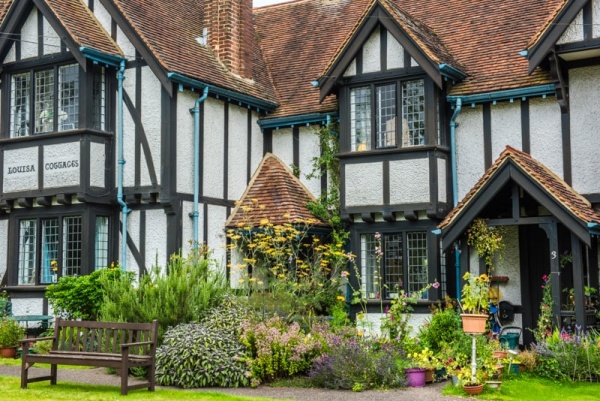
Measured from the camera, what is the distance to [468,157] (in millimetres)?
19234

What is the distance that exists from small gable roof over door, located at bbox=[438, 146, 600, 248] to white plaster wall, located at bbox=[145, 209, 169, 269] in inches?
254

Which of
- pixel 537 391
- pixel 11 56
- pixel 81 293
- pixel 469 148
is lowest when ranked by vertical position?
pixel 537 391

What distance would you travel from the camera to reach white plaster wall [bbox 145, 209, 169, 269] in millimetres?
19688

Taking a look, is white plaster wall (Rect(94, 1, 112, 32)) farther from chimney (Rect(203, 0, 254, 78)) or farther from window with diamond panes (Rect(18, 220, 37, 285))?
window with diamond panes (Rect(18, 220, 37, 285))

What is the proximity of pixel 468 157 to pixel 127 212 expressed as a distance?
26.3 ft

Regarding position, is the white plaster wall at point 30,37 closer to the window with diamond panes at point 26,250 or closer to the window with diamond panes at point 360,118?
the window with diamond panes at point 26,250

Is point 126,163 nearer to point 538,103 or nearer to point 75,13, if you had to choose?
point 75,13

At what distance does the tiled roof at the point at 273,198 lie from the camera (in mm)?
20109

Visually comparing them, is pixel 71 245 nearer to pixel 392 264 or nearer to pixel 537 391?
pixel 392 264

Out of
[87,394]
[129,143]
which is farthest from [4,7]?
[87,394]

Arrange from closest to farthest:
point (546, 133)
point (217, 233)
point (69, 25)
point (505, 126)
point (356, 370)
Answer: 1. point (356, 370)
2. point (546, 133)
3. point (505, 126)
4. point (69, 25)
5. point (217, 233)

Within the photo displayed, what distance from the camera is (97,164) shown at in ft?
64.5

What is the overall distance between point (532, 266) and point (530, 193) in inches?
101

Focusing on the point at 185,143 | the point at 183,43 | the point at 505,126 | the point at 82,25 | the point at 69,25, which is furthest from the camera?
the point at 183,43
